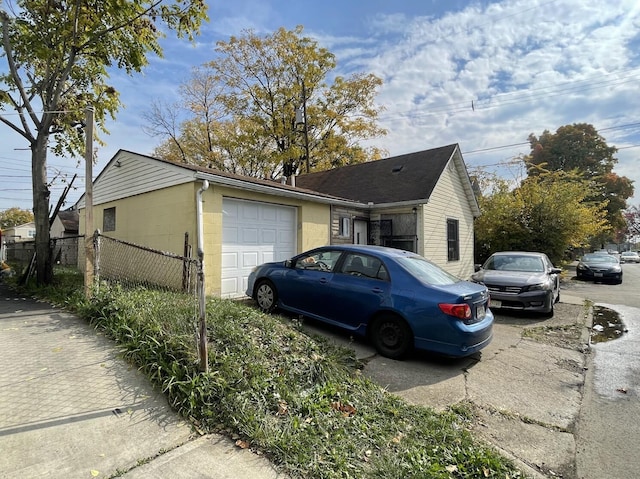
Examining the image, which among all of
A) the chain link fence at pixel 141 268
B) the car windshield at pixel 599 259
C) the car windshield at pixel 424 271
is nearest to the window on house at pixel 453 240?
the car windshield at pixel 599 259

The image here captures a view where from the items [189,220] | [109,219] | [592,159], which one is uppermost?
[592,159]

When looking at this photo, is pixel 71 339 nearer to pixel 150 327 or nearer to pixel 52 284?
pixel 150 327

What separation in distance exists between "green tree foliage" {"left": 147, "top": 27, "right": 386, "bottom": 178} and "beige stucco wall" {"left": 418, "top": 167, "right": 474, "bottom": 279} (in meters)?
11.4

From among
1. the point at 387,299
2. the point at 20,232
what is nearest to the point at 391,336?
the point at 387,299

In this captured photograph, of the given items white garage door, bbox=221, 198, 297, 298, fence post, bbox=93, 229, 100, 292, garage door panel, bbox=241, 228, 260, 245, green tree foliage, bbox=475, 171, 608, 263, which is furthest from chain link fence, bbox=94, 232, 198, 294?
green tree foliage, bbox=475, 171, 608, 263

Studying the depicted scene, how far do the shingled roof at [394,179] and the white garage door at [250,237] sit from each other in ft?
14.8

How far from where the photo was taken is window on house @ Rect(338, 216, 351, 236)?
444 inches

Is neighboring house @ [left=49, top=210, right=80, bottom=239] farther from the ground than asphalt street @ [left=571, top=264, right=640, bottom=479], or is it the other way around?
neighboring house @ [left=49, top=210, right=80, bottom=239]

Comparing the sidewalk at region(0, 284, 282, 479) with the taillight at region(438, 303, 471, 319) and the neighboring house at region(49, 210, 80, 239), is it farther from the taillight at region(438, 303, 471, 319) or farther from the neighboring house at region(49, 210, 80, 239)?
the neighboring house at region(49, 210, 80, 239)

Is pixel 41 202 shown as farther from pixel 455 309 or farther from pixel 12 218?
pixel 12 218

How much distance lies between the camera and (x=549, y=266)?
9148mm

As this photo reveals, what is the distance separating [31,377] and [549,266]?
10.6 m

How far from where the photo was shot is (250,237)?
27.6 feet

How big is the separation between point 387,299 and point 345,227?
267 inches
